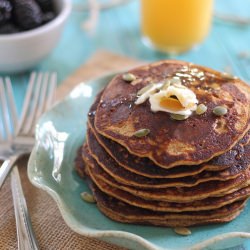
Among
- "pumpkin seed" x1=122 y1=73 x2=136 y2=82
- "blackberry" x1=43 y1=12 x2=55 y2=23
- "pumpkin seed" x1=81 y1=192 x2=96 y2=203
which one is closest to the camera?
"pumpkin seed" x1=81 y1=192 x2=96 y2=203

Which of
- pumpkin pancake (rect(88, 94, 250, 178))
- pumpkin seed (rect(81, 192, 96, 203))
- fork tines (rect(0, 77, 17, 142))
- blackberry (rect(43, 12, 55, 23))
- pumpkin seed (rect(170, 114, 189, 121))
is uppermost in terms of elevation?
pumpkin seed (rect(170, 114, 189, 121))

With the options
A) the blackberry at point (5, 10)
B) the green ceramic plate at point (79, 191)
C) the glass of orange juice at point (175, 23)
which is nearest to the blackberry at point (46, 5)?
the blackberry at point (5, 10)

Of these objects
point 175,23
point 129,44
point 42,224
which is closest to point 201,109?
point 42,224

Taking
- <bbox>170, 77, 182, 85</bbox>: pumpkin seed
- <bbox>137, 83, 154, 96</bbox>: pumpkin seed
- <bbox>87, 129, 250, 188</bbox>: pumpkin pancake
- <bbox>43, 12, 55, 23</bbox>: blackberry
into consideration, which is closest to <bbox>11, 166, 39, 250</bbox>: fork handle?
<bbox>87, 129, 250, 188</bbox>: pumpkin pancake

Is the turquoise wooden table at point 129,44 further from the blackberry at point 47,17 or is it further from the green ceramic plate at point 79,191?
the green ceramic plate at point 79,191

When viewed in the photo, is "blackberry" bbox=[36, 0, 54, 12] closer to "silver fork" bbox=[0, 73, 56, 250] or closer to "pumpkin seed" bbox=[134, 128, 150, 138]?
"silver fork" bbox=[0, 73, 56, 250]
